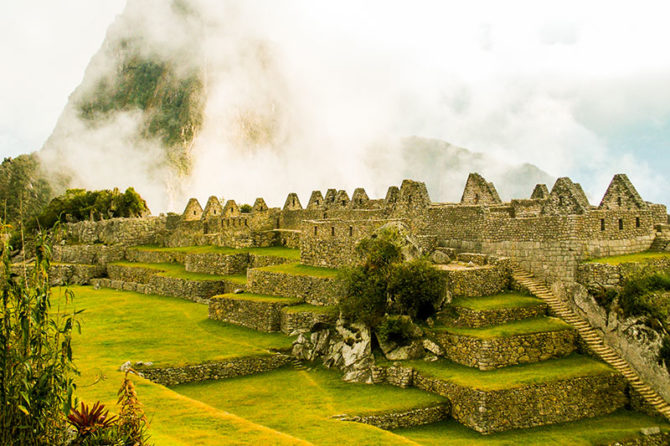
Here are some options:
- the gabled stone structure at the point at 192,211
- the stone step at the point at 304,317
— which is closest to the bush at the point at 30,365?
the stone step at the point at 304,317

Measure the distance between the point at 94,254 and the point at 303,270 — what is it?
27156 mm

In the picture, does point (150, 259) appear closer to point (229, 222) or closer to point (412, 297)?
point (229, 222)

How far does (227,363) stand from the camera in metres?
19.6

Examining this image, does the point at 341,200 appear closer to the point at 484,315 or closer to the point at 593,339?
the point at 484,315

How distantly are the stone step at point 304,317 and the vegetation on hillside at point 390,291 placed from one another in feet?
4.34

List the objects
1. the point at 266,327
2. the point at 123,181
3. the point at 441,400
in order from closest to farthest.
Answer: the point at 441,400 < the point at 266,327 < the point at 123,181

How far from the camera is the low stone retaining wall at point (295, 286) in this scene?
2361 cm

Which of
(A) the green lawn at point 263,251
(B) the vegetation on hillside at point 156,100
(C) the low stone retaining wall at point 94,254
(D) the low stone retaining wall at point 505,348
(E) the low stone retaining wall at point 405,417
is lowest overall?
(E) the low stone retaining wall at point 405,417

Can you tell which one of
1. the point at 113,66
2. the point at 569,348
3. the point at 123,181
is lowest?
the point at 569,348

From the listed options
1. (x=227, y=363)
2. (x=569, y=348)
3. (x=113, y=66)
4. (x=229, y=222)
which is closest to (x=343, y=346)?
(x=227, y=363)

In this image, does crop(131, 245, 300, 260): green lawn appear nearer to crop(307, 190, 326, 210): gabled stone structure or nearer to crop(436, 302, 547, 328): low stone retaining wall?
crop(307, 190, 326, 210): gabled stone structure

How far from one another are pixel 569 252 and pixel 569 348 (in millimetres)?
3792

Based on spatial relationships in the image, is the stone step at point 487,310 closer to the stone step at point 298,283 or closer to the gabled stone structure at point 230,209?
the stone step at point 298,283

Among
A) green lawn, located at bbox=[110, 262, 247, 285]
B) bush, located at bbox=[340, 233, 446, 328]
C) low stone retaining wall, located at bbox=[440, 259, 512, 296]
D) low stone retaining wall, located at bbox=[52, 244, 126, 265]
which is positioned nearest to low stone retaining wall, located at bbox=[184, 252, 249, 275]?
green lawn, located at bbox=[110, 262, 247, 285]
